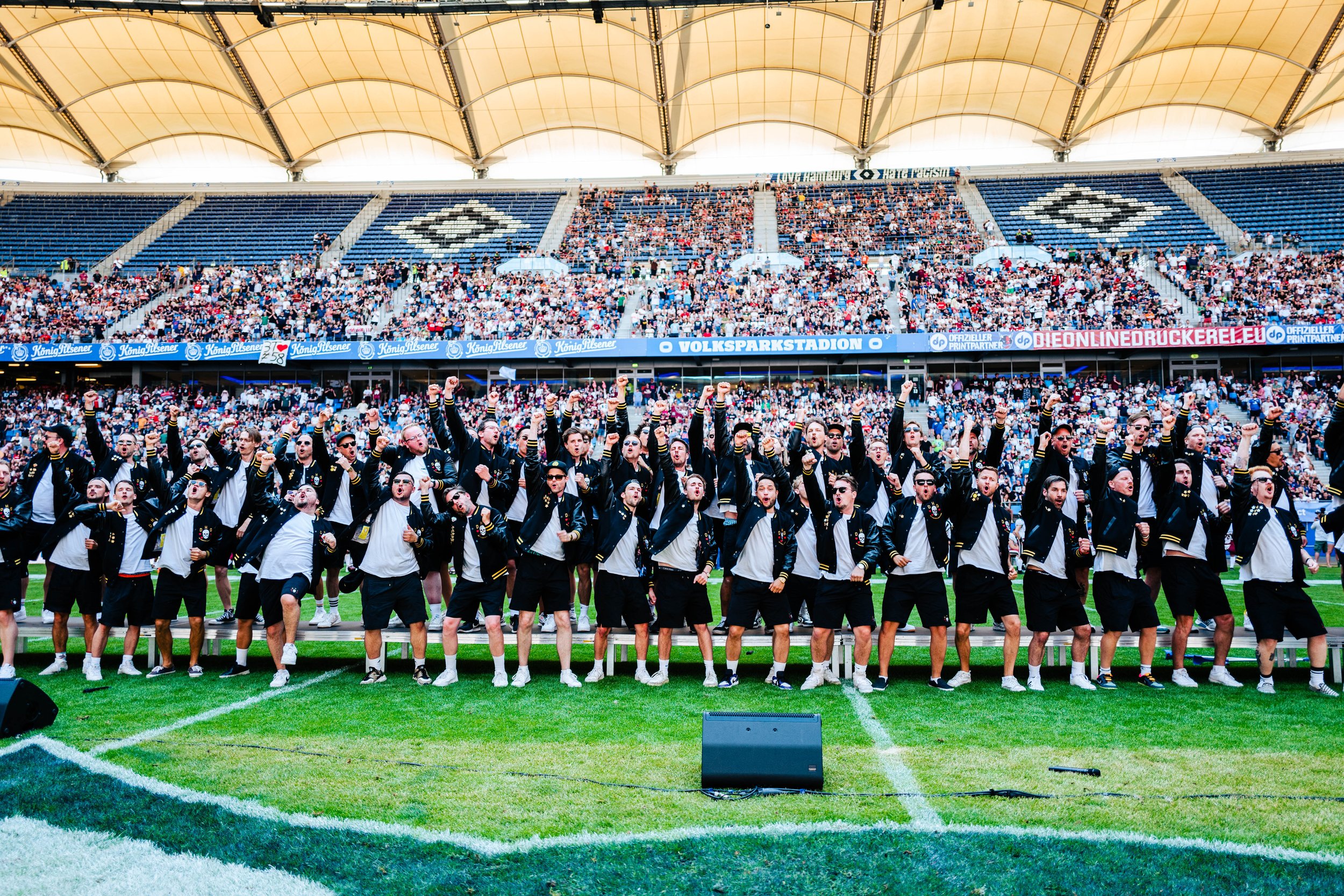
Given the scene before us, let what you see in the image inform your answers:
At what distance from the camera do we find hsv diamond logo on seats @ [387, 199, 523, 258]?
1515 inches

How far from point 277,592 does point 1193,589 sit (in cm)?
775

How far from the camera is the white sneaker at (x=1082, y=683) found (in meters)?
6.52

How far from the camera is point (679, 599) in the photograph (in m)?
6.73

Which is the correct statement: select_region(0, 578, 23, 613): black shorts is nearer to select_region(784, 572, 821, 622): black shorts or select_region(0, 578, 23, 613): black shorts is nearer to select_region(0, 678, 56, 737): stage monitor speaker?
select_region(0, 678, 56, 737): stage monitor speaker

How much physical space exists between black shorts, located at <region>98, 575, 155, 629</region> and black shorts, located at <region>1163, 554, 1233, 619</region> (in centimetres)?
878

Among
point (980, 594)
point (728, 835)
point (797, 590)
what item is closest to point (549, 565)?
point (797, 590)

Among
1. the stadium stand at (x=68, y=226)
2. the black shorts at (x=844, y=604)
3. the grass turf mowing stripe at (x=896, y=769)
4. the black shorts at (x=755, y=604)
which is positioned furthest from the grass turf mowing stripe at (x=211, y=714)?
the stadium stand at (x=68, y=226)

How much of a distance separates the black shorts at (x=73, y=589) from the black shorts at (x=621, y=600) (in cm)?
454

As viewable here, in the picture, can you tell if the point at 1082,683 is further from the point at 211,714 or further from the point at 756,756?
the point at 211,714

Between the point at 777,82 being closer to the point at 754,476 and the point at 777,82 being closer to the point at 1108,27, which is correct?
the point at 1108,27

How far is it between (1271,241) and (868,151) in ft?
58.0

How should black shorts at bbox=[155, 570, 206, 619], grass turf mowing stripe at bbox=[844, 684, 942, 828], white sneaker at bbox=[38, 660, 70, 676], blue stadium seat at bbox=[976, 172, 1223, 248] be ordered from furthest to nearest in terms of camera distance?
blue stadium seat at bbox=[976, 172, 1223, 248] < white sneaker at bbox=[38, 660, 70, 676] < black shorts at bbox=[155, 570, 206, 619] < grass turf mowing stripe at bbox=[844, 684, 942, 828]

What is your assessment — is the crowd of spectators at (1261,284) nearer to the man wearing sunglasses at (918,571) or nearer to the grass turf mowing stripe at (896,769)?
the man wearing sunglasses at (918,571)

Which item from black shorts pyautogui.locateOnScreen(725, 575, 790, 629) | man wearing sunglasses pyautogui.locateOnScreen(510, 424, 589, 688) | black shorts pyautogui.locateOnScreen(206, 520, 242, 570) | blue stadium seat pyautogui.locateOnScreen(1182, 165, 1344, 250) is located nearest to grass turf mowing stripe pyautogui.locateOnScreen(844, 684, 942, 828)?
black shorts pyautogui.locateOnScreen(725, 575, 790, 629)
